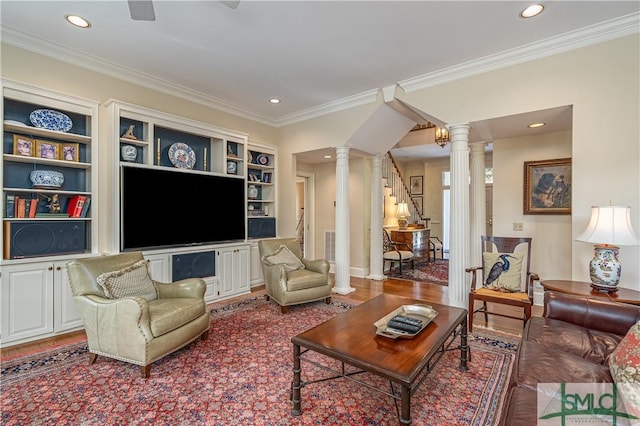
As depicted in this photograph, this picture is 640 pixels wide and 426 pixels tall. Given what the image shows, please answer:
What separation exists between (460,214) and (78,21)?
4.33 meters

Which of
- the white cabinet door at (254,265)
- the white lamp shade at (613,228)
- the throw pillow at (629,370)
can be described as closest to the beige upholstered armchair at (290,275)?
the white cabinet door at (254,265)

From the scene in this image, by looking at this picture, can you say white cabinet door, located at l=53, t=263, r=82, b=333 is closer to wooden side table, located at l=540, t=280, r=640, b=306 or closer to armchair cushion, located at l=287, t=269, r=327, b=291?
armchair cushion, located at l=287, t=269, r=327, b=291

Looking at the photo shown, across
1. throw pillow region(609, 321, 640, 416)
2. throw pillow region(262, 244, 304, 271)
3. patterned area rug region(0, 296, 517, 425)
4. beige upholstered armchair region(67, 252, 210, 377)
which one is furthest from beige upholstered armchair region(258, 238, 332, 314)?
throw pillow region(609, 321, 640, 416)

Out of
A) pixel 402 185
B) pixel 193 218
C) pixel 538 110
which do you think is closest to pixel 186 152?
pixel 193 218

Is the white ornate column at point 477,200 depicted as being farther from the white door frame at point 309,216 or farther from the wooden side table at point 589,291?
the white door frame at point 309,216

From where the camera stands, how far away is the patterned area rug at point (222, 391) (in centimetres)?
194

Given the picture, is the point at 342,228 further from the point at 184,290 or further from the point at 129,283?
the point at 129,283

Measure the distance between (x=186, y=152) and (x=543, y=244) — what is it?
5109 millimetres

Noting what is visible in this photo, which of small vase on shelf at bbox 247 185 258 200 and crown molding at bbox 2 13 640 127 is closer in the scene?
crown molding at bbox 2 13 640 127

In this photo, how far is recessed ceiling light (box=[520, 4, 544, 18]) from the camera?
2535 mm

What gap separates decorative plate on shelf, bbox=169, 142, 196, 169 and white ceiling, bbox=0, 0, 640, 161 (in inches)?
30.3

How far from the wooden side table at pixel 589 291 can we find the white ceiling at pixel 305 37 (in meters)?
1.77

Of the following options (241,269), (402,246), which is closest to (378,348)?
(241,269)

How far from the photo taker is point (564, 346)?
1.94 metres
